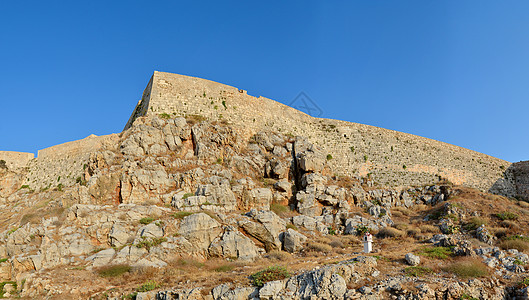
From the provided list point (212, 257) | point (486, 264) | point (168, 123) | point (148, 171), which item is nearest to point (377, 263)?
point (486, 264)

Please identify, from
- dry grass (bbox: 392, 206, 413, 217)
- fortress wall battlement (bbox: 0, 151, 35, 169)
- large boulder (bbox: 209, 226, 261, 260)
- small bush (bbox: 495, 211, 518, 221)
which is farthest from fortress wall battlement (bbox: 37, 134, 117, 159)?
small bush (bbox: 495, 211, 518, 221)

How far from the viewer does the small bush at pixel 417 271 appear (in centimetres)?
1233

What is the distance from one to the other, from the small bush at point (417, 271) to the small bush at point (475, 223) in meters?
9.58

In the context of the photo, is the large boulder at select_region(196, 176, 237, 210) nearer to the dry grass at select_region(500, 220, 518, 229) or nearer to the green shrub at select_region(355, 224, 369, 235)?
the green shrub at select_region(355, 224, 369, 235)

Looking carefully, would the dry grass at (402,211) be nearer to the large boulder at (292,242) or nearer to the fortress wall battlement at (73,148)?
the large boulder at (292,242)

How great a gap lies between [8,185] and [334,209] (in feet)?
90.5

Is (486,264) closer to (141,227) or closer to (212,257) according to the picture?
(212,257)

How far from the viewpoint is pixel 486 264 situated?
514 inches

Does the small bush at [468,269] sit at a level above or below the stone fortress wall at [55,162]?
below

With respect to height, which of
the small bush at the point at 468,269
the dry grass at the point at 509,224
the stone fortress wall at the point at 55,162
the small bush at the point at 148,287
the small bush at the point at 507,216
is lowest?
the small bush at the point at 148,287

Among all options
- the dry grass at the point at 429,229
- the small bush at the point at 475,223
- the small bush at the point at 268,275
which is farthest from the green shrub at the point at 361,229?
the small bush at the point at 268,275

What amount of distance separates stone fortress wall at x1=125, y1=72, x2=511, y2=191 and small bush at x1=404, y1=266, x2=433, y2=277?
1679cm

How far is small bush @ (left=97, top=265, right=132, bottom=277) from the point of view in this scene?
45.5 feet

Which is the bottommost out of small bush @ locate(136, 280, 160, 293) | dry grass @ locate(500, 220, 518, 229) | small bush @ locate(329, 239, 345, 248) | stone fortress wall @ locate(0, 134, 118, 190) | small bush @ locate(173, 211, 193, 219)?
small bush @ locate(136, 280, 160, 293)
